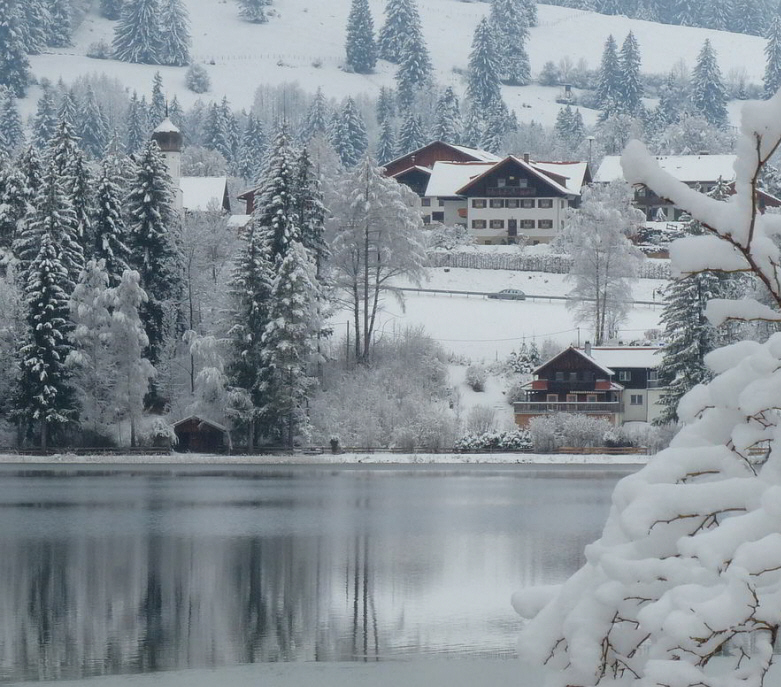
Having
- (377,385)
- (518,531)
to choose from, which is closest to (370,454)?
(377,385)

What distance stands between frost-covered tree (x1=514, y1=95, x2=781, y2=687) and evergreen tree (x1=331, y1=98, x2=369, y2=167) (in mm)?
128230

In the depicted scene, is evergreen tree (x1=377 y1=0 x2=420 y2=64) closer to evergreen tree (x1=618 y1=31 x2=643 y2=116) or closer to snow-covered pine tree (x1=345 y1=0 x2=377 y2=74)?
snow-covered pine tree (x1=345 y1=0 x2=377 y2=74)

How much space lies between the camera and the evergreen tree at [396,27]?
19700cm

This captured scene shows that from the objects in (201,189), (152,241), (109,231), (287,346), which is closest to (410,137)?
(201,189)

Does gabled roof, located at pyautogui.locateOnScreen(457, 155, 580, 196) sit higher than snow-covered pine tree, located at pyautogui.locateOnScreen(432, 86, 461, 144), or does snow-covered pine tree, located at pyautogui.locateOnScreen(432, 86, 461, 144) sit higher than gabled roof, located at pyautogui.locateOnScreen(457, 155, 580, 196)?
snow-covered pine tree, located at pyautogui.locateOnScreen(432, 86, 461, 144)

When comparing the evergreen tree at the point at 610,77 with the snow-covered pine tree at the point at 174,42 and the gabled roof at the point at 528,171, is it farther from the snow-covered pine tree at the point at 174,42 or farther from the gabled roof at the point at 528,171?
the gabled roof at the point at 528,171

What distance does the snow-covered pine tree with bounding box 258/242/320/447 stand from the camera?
53.9 metres

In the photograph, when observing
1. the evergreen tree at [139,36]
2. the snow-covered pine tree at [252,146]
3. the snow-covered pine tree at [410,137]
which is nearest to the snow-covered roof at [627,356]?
the snow-covered pine tree at [410,137]

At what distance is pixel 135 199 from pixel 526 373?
17913mm

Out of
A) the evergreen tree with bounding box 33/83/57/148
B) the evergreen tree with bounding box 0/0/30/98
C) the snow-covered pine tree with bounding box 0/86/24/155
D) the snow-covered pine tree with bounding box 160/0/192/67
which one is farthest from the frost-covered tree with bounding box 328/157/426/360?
the snow-covered pine tree with bounding box 160/0/192/67

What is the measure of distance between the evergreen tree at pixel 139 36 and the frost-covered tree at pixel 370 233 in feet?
460

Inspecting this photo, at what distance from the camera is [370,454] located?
180 feet

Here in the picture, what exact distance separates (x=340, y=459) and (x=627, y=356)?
43.5ft

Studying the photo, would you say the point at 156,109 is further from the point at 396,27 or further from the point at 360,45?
the point at 396,27
